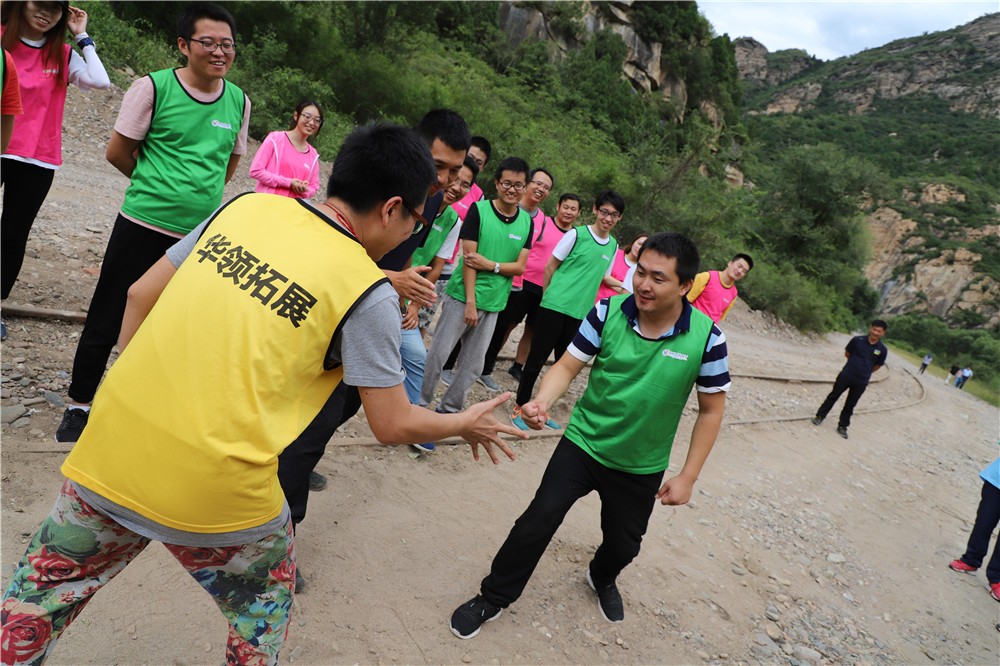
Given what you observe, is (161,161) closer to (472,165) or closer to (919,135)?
(472,165)

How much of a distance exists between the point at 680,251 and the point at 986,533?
4.95m

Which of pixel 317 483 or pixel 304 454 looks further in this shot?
pixel 317 483

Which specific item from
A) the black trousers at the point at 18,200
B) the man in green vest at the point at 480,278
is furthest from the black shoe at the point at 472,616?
the black trousers at the point at 18,200

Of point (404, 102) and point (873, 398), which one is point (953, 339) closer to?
point (873, 398)

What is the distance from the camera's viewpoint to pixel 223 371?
145cm

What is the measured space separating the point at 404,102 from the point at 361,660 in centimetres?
1762

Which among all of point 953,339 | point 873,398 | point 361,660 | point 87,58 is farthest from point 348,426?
point 953,339

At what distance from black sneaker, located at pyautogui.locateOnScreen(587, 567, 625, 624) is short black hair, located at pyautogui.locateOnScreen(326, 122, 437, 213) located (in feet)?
8.95

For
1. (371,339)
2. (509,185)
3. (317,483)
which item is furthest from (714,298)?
(371,339)

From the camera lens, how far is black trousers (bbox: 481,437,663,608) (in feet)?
9.70

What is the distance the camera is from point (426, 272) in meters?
4.30

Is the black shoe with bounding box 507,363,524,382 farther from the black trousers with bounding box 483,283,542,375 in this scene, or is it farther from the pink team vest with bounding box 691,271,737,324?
the pink team vest with bounding box 691,271,737,324

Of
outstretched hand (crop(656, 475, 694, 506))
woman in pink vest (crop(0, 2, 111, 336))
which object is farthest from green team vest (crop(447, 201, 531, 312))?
woman in pink vest (crop(0, 2, 111, 336))

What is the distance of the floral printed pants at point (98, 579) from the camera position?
1.57 meters
